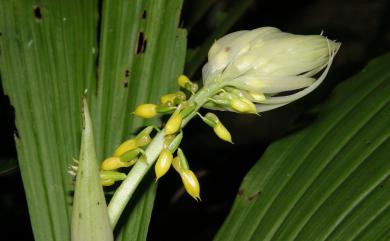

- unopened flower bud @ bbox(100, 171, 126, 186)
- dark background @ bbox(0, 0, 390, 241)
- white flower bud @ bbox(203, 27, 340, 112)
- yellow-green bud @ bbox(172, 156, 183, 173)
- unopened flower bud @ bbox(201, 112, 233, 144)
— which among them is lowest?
dark background @ bbox(0, 0, 390, 241)

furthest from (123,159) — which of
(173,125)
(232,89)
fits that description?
(232,89)

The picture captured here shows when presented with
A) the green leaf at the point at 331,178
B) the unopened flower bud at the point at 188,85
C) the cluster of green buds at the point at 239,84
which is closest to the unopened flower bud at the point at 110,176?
the cluster of green buds at the point at 239,84

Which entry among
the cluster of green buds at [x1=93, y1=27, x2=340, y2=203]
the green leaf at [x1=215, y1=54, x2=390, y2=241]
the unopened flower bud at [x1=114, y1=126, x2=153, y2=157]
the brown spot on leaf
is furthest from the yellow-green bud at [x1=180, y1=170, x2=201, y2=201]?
the brown spot on leaf

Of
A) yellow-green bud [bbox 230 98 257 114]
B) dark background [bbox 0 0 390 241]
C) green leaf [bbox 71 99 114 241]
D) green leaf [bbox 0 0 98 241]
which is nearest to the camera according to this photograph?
green leaf [bbox 71 99 114 241]

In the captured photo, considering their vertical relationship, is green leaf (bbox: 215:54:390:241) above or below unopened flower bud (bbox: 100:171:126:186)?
below

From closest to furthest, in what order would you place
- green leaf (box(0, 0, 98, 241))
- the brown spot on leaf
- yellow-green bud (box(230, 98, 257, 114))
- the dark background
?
yellow-green bud (box(230, 98, 257, 114)) < green leaf (box(0, 0, 98, 241)) < the brown spot on leaf < the dark background

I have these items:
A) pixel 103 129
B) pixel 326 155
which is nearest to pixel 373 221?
pixel 326 155

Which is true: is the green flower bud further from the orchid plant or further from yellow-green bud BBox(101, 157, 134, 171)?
yellow-green bud BBox(101, 157, 134, 171)
